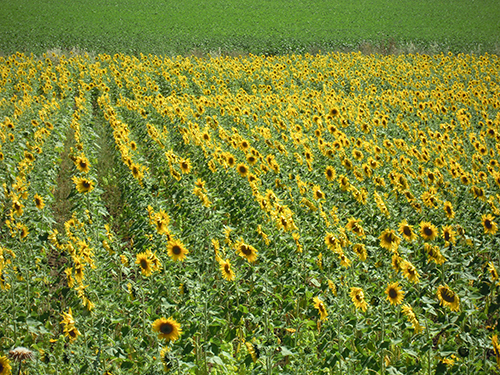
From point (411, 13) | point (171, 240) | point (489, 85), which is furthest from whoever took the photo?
point (411, 13)

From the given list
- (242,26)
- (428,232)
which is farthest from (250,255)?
(242,26)

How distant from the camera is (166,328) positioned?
8.43 ft

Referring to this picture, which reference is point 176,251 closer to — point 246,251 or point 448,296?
point 246,251

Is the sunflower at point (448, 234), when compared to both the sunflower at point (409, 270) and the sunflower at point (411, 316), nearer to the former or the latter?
the sunflower at point (409, 270)

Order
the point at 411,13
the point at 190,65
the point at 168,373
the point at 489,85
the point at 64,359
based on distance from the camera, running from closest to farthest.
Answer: the point at 168,373 → the point at 64,359 → the point at 489,85 → the point at 190,65 → the point at 411,13

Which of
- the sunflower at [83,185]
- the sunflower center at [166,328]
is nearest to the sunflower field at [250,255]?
the sunflower center at [166,328]

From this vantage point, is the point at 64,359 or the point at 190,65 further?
the point at 190,65

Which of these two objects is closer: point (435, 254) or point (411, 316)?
point (411, 316)

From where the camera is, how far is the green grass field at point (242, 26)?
2238cm

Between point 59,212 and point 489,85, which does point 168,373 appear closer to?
point 59,212

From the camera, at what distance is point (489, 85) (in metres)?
13.2

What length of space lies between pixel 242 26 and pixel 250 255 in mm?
27331

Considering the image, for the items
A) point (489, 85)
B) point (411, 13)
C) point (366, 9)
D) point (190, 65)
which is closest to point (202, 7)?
point (366, 9)

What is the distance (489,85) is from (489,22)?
927 inches
